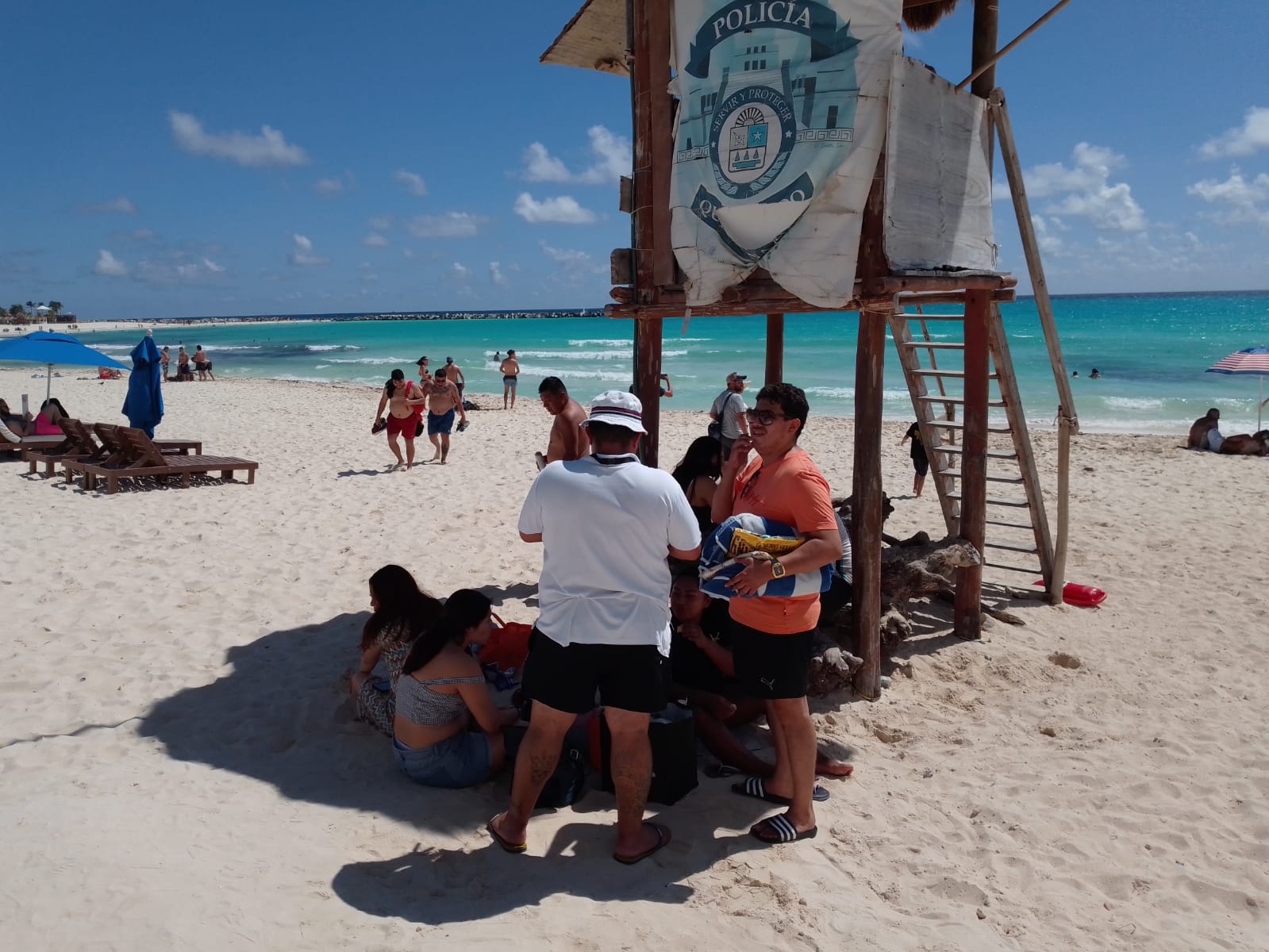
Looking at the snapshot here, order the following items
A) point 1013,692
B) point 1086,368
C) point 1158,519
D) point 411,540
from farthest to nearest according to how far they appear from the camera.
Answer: point 1086,368, point 1158,519, point 411,540, point 1013,692

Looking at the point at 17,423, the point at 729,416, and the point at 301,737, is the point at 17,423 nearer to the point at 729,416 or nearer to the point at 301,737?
the point at 729,416

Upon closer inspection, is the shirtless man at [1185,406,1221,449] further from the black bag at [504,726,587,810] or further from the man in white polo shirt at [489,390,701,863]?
the man in white polo shirt at [489,390,701,863]

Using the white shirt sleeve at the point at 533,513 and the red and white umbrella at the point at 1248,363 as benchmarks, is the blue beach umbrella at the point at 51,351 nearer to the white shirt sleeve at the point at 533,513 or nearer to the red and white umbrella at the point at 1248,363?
the white shirt sleeve at the point at 533,513

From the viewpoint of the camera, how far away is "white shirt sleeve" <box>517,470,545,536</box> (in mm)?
3098

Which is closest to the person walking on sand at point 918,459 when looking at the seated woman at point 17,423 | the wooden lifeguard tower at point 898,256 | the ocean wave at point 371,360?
the wooden lifeguard tower at point 898,256

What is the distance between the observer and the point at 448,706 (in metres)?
3.67

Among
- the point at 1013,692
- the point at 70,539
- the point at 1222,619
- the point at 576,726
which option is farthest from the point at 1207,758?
the point at 70,539

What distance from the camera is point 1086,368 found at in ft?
115

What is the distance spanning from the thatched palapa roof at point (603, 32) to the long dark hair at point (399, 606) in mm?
3839

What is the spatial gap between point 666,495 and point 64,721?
3328 millimetres

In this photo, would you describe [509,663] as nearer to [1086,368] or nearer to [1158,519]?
[1158,519]

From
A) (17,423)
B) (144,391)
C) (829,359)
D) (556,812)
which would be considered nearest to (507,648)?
(556,812)

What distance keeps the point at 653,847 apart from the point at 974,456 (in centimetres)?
358

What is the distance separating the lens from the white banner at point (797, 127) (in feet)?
13.6
